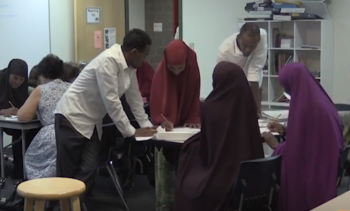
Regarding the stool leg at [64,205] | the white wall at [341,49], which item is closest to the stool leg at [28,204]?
the stool leg at [64,205]

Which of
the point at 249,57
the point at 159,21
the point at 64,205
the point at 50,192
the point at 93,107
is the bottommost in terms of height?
the point at 64,205

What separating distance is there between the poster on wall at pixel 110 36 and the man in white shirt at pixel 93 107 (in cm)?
361

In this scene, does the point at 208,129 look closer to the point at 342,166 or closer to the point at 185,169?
the point at 185,169

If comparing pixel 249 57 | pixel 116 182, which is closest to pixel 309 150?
pixel 116 182

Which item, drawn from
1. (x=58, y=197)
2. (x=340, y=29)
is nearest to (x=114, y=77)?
(x=58, y=197)

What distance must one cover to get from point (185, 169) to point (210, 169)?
0.73 ft

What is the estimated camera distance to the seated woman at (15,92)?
4961 millimetres

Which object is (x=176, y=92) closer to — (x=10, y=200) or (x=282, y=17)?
(x=10, y=200)

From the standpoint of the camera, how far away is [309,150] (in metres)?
3.03

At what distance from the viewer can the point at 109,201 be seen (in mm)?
4734

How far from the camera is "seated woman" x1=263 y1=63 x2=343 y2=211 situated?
3020 mm

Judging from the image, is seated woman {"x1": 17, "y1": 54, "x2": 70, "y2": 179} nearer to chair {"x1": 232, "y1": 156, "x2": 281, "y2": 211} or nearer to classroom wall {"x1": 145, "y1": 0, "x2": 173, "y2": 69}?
chair {"x1": 232, "y1": 156, "x2": 281, "y2": 211}

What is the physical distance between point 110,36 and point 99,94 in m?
3.77

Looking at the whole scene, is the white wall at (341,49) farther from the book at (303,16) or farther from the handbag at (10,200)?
the handbag at (10,200)
